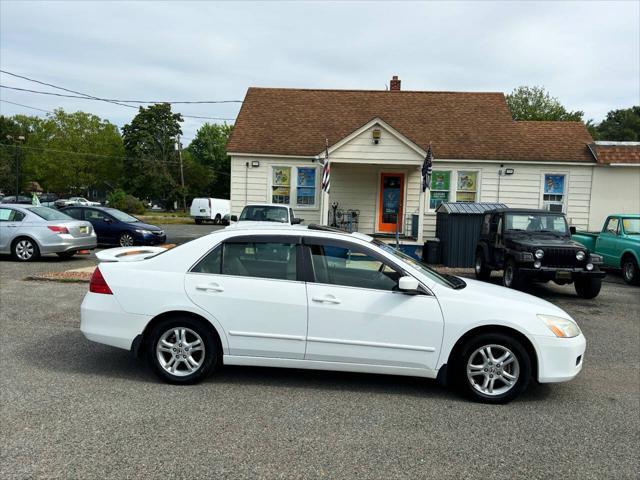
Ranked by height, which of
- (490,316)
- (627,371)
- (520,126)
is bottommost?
(627,371)

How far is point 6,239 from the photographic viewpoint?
1259 cm

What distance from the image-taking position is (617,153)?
56.0 ft

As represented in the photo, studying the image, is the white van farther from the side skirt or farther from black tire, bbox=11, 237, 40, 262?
the side skirt

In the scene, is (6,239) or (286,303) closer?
(286,303)

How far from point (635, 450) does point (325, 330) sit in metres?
2.48

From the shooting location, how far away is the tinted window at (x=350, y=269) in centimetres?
455

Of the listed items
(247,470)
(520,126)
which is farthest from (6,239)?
(520,126)

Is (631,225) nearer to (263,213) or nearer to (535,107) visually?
(263,213)

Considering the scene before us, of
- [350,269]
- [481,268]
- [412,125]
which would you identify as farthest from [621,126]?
[350,269]

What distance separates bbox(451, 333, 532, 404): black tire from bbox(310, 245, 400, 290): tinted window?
0.87 m

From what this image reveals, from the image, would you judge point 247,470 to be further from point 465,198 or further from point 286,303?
point 465,198

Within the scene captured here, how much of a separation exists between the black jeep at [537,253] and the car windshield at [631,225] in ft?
10.2

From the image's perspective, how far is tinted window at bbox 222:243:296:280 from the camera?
15.1 feet

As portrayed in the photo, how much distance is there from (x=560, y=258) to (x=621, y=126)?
6543 centimetres
